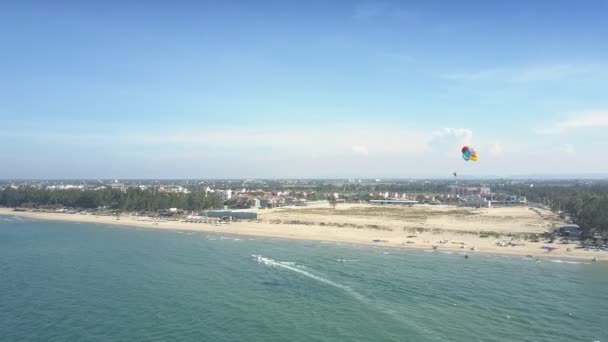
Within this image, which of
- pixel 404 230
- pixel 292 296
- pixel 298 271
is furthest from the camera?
pixel 404 230

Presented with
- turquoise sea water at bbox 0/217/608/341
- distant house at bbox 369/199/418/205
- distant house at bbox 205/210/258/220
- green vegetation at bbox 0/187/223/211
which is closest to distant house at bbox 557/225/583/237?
turquoise sea water at bbox 0/217/608/341

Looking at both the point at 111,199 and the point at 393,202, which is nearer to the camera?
the point at 111,199

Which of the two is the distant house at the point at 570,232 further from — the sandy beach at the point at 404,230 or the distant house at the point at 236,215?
the distant house at the point at 236,215

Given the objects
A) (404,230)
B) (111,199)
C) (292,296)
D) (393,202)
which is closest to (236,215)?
(404,230)

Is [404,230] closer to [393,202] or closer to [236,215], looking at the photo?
[236,215]

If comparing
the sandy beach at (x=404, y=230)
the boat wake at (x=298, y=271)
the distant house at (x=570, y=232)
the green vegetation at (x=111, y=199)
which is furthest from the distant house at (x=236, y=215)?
the distant house at (x=570, y=232)

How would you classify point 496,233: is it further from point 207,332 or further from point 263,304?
point 207,332

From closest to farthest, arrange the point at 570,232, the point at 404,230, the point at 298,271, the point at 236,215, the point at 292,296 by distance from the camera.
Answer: the point at 292,296, the point at 298,271, the point at 570,232, the point at 404,230, the point at 236,215
